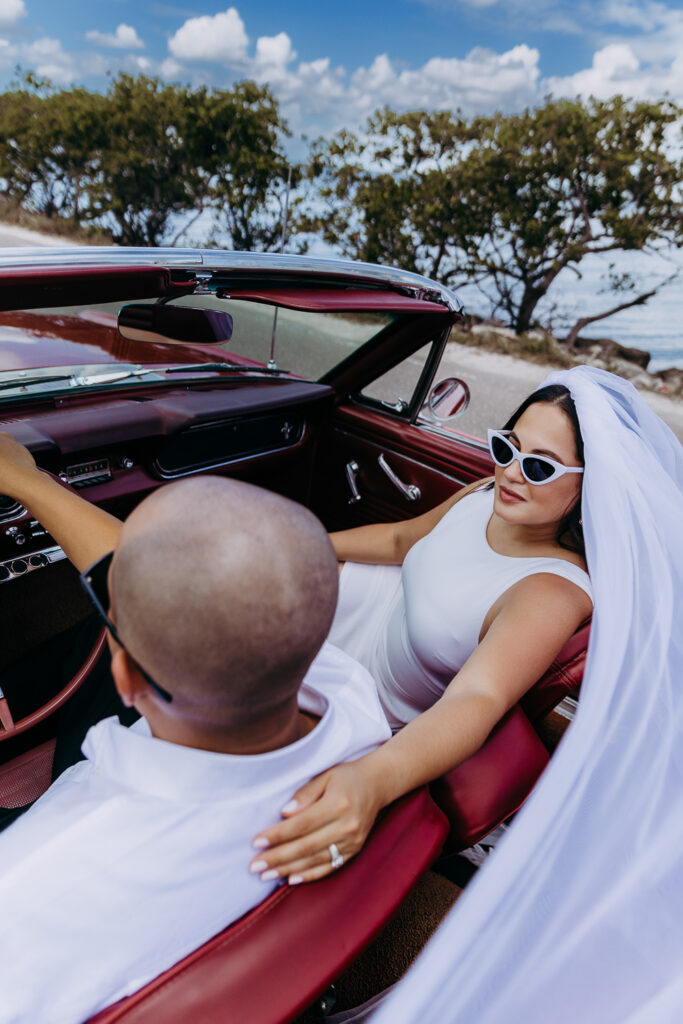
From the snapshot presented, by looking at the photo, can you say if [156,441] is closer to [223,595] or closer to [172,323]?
[172,323]

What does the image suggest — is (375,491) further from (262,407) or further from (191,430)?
(191,430)

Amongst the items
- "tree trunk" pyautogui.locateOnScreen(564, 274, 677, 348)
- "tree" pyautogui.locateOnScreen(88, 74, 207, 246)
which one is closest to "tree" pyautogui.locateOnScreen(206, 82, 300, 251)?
"tree" pyautogui.locateOnScreen(88, 74, 207, 246)

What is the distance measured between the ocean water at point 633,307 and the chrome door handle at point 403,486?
8549 millimetres

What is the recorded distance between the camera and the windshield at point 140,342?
205 centimetres

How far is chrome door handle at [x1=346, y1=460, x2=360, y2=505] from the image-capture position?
281 centimetres

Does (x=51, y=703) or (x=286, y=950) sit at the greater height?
(x=286, y=950)

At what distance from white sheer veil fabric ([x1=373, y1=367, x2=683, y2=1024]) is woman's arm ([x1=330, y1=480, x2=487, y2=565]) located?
0.73m

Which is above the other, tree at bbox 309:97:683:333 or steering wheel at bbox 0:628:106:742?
tree at bbox 309:97:683:333

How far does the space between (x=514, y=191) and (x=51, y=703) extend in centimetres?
1073

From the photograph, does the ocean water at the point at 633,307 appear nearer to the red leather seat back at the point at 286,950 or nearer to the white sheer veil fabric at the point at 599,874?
the white sheer veil fabric at the point at 599,874

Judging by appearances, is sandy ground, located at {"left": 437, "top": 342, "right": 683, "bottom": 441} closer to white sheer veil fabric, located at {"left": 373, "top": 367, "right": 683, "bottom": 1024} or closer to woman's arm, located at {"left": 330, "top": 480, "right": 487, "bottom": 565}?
woman's arm, located at {"left": 330, "top": 480, "right": 487, "bottom": 565}

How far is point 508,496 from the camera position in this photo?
61.1 inches

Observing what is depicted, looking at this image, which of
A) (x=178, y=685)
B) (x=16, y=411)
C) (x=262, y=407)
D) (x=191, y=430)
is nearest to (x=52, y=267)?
(x=16, y=411)

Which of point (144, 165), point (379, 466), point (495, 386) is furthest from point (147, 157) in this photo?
point (379, 466)
